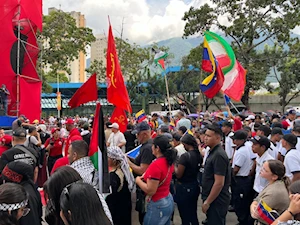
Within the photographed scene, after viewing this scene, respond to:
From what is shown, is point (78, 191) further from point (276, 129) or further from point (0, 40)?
point (0, 40)

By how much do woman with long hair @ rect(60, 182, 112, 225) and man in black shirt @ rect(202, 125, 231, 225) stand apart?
2272 mm

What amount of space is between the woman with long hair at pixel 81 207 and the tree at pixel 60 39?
73.4 ft

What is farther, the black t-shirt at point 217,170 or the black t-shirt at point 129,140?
the black t-shirt at point 129,140

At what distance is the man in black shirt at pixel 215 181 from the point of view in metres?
3.97

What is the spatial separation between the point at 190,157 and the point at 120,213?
1304mm

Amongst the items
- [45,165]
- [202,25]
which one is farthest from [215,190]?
[202,25]

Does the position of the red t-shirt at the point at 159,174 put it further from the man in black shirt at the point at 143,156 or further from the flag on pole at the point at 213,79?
the flag on pole at the point at 213,79

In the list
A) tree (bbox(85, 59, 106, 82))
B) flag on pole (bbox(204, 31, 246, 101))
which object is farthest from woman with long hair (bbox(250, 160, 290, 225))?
tree (bbox(85, 59, 106, 82))

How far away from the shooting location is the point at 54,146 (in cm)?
738

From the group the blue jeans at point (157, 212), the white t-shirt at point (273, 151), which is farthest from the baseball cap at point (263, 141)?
the blue jeans at point (157, 212)

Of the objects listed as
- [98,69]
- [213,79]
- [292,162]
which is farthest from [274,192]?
[98,69]

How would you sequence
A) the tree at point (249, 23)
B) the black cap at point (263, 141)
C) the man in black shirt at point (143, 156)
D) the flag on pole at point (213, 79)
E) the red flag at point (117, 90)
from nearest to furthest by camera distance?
the man in black shirt at point (143, 156) → the black cap at point (263, 141) → the red flag at point (117, 90) → the flag on pole at point (213, 79) → the tree at point (249, 23)

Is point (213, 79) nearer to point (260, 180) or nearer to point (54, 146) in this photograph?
point (54, 146)

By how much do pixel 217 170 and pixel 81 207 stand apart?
7.85ft
